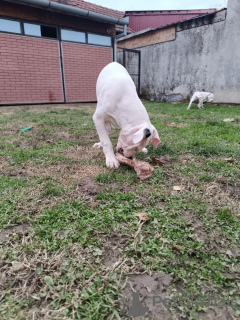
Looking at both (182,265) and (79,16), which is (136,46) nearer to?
(79,16)

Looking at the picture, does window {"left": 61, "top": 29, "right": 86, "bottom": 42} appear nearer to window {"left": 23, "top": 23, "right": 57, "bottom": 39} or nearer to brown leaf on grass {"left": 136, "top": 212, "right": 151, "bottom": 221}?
window {"left": 23, "top": 23, "right": 57, "bottom": 39}

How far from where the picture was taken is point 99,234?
5.60ft

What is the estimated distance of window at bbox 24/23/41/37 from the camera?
1052cm

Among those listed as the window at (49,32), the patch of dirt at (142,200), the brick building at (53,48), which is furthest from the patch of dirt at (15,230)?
the window at (49,32)

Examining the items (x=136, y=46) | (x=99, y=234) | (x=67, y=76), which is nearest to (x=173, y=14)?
(x=136, y=46)

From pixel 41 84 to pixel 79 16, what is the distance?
3954 millimetres

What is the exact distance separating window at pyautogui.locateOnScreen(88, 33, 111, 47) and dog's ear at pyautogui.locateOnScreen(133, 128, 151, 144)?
11.9 metres

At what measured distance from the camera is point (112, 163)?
120 inches

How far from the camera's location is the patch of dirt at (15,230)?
1.67m

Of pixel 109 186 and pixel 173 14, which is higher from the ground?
pixel 173 14

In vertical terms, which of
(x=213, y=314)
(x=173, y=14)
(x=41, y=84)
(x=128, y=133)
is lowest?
(x=213, y=314)

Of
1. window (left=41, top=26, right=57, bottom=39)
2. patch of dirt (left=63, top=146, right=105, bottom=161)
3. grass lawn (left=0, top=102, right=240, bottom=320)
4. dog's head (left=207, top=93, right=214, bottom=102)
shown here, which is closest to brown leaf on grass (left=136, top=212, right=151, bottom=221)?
grass lawn (left=0, top=102, right=240, bottom=320)

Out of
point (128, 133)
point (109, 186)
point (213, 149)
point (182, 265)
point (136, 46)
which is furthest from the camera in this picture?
point (136, 46)

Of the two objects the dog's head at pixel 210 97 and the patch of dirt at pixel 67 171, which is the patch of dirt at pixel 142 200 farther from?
the dog's head at pixel 210 97
